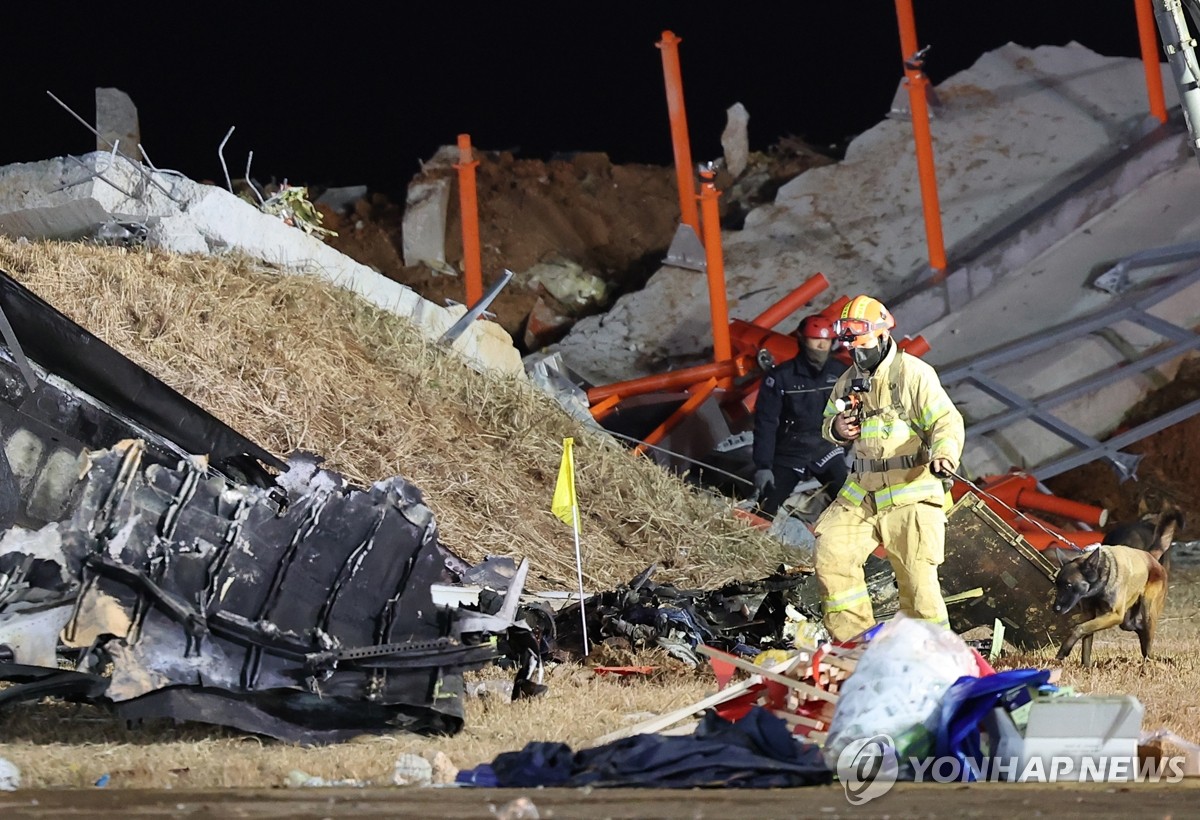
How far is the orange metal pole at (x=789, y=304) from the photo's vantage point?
12.7m

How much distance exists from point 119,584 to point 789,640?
360 cm

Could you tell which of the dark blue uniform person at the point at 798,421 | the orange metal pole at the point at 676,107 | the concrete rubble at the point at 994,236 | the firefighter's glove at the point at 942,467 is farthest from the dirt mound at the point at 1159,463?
the firefighter's glove at the point at 942,467

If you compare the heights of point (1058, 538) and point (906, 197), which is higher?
point (906, 197)

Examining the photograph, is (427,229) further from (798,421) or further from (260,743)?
(260,743)

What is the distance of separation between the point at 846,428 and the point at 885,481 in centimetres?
32

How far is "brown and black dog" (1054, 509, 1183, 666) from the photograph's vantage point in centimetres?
740

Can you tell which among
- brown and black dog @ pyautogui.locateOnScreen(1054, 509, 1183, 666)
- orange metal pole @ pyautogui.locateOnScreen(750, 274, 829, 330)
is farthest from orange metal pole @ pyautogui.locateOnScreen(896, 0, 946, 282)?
brown and black dog @ pyautogui.locateOnScreen(1054, 509, 1183, 666)

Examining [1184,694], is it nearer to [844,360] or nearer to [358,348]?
[844,360]

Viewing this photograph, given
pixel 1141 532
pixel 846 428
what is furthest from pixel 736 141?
pixel 846 428

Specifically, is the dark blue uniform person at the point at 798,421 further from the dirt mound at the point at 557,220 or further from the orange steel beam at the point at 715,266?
the dirt mound at the point at 557,220

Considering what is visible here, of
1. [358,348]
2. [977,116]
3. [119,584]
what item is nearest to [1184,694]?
[119,584]

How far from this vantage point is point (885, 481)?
7.24m

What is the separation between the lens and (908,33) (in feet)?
44.9

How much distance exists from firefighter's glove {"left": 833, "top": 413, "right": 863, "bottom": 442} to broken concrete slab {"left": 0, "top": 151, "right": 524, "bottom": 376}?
14.5 ft
